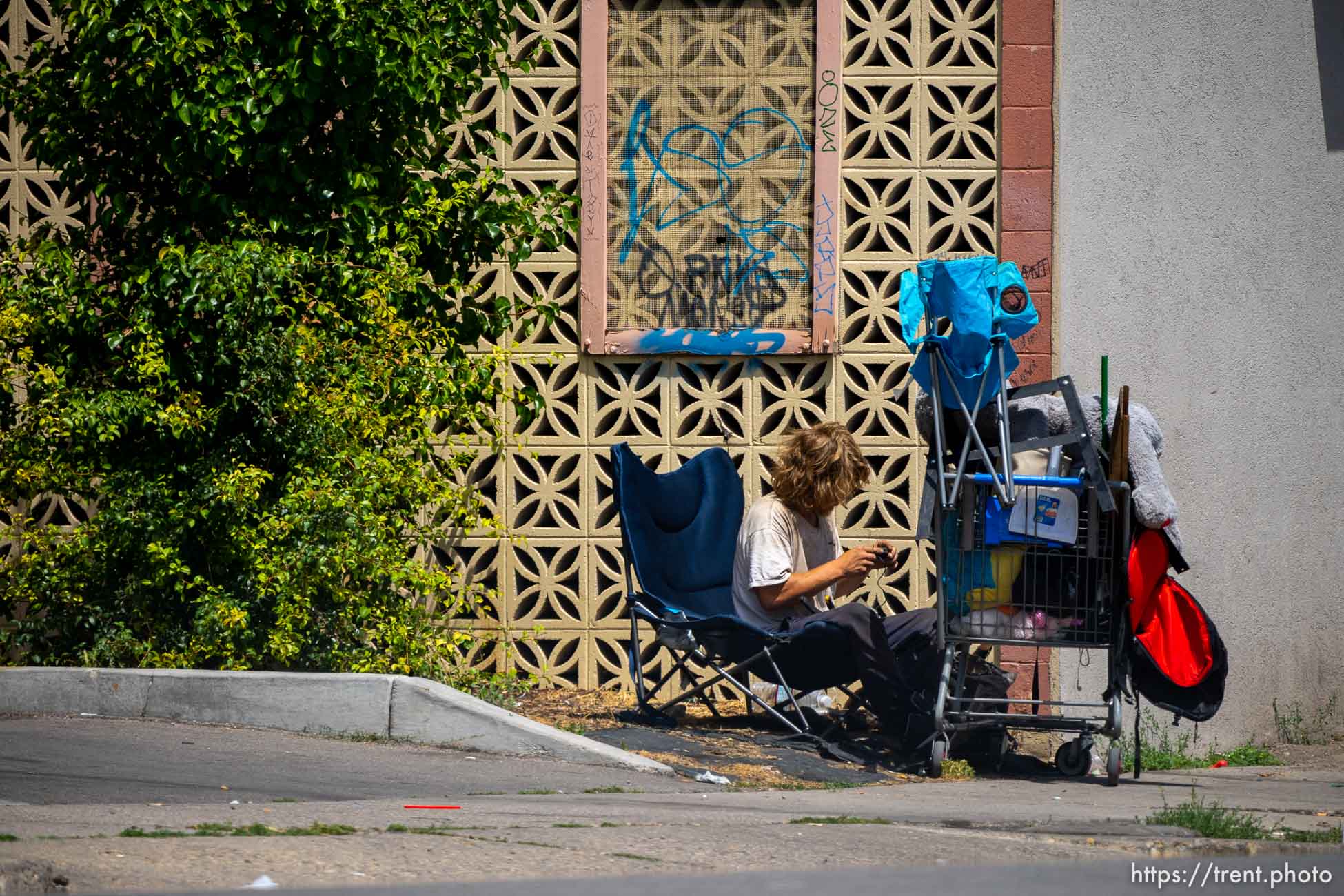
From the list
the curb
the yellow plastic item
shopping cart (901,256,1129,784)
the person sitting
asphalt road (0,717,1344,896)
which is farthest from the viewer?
the person sitting

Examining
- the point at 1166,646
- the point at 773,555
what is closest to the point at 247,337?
the point at 773,555

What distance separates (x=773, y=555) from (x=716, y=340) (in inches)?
73.8

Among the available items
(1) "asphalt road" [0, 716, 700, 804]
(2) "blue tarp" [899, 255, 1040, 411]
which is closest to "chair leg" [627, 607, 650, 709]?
(1) "asphalt road" [0, 716, 700, 804]

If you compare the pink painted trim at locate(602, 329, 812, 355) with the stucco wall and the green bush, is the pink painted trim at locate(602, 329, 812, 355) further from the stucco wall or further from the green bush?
the stucco wall

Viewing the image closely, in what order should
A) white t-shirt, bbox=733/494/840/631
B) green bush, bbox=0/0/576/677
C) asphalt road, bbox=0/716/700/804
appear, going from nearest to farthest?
→ asphalt road, bbox=0/716/700/804 → green bush, bbox=0/0/576/677 → white t-shirt, bbox=733/494/840/631

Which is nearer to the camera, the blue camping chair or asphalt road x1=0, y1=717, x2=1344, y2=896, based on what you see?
asphalt road x1=0, y1=717, x2=1344, y2=896

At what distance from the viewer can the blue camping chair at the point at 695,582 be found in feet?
23.5

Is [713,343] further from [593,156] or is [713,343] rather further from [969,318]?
[969,318]

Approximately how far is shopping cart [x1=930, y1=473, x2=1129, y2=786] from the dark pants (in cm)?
26

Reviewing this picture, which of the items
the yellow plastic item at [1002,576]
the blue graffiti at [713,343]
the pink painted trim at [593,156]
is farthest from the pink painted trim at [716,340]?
the yellow plastic item at [1002,576]

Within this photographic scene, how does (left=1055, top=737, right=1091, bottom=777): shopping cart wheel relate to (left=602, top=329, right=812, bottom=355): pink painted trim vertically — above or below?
below

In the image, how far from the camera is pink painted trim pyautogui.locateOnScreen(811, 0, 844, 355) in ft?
29.1

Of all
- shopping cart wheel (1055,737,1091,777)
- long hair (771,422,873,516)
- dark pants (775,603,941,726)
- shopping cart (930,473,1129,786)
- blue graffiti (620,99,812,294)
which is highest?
blue graffiti (620,99,812,294)

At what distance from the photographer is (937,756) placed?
672 cm
